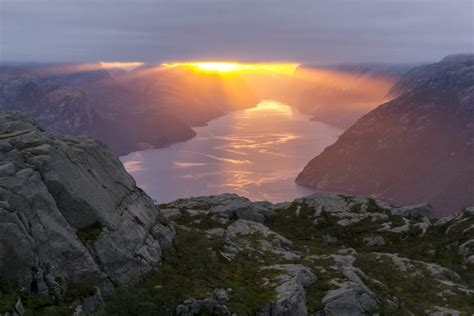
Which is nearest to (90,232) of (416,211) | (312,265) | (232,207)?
(312,265)

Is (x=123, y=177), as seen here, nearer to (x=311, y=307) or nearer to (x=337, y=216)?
(x=311, y=307)

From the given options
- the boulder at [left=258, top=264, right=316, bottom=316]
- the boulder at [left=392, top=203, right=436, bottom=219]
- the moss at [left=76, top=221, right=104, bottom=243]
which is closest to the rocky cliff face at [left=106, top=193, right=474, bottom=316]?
the boulder at [left=258, top=264, right=316, bottom=316]

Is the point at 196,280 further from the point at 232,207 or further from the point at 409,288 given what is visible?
the point at 232,207

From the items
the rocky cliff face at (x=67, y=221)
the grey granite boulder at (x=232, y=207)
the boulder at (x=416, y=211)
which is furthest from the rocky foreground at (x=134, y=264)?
the boulder at (x=416, y=211)

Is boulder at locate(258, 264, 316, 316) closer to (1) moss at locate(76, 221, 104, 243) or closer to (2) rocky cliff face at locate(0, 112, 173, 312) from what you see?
(2) rocky cliff face at locate(0, 112, 173, 312)

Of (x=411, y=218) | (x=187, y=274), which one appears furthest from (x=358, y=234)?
(x=187, y=274)

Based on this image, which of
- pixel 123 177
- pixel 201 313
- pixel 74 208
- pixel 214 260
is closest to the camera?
pixel 201 313
